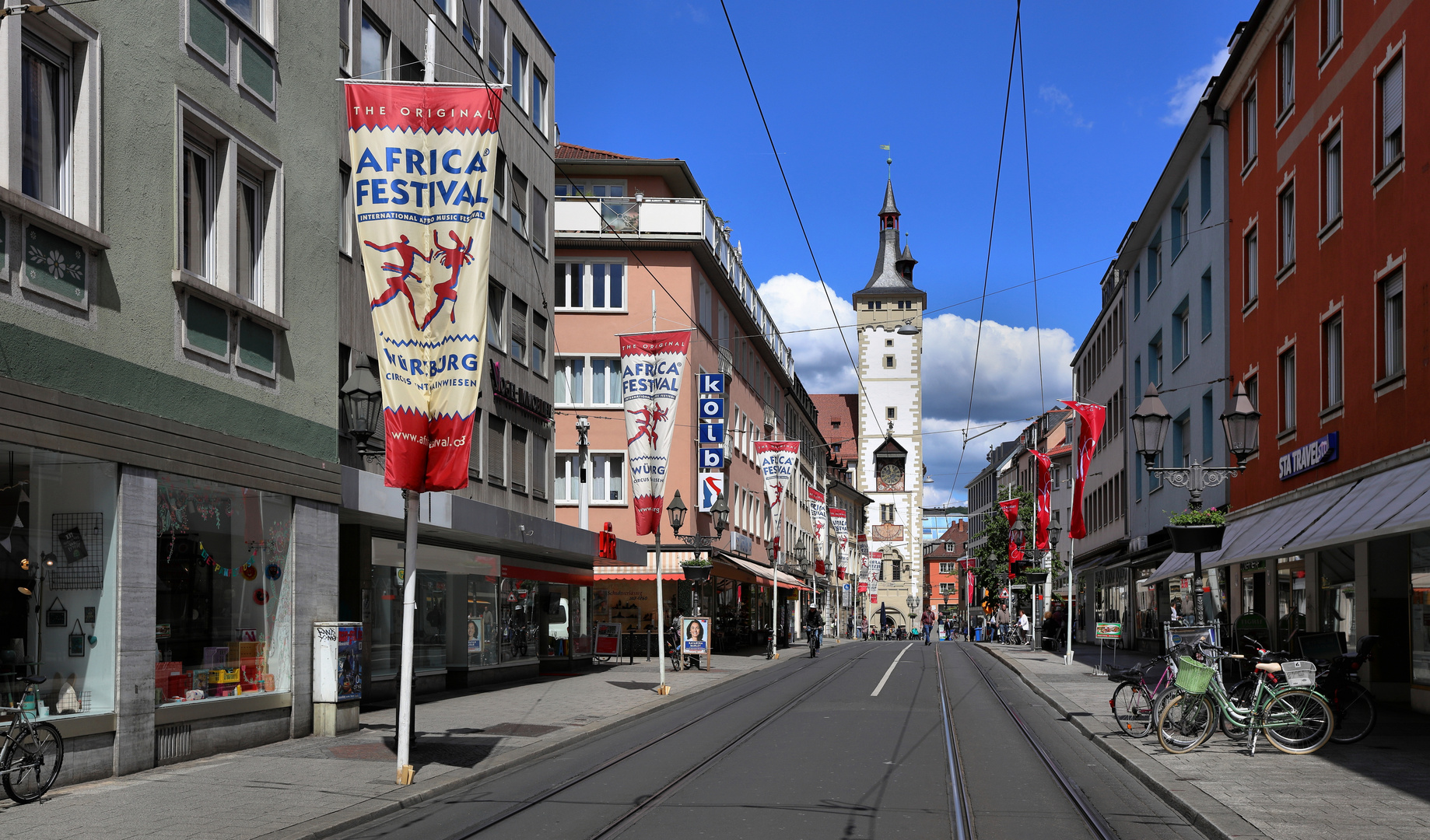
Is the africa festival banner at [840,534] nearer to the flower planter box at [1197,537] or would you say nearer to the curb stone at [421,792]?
the flower planter box at [1197,537]

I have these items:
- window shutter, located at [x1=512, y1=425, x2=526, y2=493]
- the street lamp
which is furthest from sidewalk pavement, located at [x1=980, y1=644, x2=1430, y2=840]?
window shutter, located at [x1=512, y1=425, x2=526, y2=493]

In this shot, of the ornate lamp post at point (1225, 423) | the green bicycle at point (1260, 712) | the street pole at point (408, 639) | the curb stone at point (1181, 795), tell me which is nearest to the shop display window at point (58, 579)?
the street pole at point (408, 639)

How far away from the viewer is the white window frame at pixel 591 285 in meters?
44.6

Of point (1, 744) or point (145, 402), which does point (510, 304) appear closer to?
point (145, 402)

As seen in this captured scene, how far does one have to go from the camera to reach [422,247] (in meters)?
12.6

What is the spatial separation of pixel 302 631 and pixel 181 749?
8.57ft

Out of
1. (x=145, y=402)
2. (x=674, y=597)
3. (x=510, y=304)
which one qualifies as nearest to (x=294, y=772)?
(x=145, y=402)

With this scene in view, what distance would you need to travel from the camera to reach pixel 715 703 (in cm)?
2236

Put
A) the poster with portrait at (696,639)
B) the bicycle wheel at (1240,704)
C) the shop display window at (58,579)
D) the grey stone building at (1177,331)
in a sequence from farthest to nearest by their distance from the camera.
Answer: the poster with portrait at (696,639) → the grey stone building at (1177,331) → the bicycle wheel at (1240,704) → the shop display window at (58,579)

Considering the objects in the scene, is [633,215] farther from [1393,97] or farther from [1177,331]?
[1393,97]

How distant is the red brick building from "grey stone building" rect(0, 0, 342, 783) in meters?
12.1

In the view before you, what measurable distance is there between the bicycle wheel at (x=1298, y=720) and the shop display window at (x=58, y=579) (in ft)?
37.7

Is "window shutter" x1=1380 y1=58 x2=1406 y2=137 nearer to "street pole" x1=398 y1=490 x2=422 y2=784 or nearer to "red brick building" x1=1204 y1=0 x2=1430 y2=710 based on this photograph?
"red brick building" x1=1204 y1=0 x2=1430 y2=710

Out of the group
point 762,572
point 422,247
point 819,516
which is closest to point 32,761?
point 422,247
